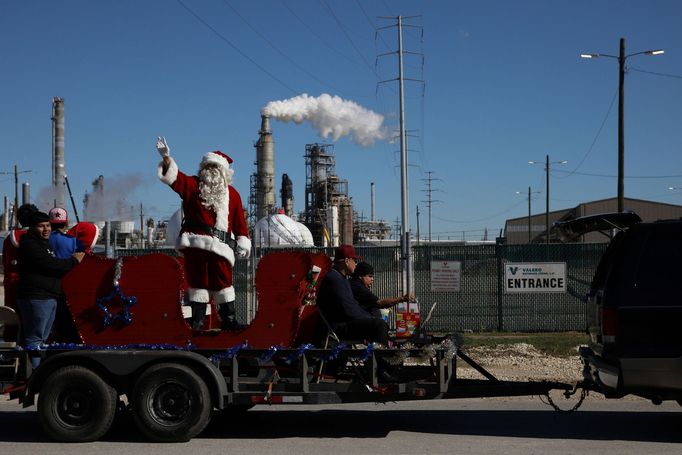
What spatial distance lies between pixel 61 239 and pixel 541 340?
1022 cm

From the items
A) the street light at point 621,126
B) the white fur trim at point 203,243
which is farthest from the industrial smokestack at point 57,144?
the white fur trim at point 203,243

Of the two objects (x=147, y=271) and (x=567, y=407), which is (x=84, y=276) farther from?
(x=567, y=407)

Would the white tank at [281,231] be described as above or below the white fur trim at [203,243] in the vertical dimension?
above

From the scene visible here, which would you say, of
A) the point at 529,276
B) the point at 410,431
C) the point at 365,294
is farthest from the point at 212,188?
the point at 529,276

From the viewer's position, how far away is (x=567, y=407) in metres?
9.64

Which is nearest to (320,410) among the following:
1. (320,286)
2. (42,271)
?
(320,286)

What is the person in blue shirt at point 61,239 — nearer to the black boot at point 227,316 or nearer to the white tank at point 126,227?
the black boot at point 227,316

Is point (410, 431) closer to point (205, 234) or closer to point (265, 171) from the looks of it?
point (205, 234)

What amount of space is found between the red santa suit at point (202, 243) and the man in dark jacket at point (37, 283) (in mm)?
1181

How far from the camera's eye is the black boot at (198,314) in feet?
26.4

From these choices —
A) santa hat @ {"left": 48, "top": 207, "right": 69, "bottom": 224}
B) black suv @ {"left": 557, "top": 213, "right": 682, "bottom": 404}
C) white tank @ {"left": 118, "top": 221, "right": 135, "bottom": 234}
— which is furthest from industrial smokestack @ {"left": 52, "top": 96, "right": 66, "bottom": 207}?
black suv @ {"left": 557, "top": 213, "right": 682, "bottom": 404}

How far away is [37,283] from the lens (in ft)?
26.4

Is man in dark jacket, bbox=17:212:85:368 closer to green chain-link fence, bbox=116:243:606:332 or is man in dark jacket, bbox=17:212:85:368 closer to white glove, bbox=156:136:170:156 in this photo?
white glove, bbox=156:136:170:156

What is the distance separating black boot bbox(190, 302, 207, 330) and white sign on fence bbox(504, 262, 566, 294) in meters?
10.8
